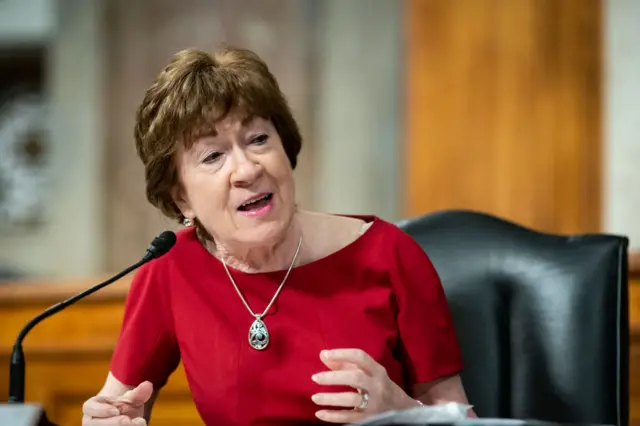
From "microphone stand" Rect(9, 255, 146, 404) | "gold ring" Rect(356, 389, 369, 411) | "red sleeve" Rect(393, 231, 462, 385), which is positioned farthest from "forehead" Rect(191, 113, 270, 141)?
"gold ring" Rect(356, 389, 369, 411)

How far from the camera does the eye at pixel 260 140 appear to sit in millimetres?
1415

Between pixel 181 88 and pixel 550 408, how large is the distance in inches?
32.2

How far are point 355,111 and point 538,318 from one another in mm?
1883

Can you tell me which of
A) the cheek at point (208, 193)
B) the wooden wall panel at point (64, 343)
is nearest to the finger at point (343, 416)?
the cheek at point (208, 193)

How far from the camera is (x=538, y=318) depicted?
1.56 m

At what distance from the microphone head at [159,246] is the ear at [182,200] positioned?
0.63 feet

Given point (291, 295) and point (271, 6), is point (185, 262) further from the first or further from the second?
point (271, 6)

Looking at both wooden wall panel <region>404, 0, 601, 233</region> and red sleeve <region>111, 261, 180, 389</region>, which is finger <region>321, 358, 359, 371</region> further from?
wooden wall panel <region>404, 0, 601, 233</region>

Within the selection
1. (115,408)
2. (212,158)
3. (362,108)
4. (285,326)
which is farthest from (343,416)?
(362,108)

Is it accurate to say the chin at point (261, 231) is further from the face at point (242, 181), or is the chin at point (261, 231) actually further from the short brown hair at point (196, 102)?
the short brown hair at point (196, 102)

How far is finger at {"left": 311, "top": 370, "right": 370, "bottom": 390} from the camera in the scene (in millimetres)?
1213

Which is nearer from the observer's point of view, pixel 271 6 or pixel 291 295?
pixel 291 295

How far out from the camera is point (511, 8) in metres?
2.73

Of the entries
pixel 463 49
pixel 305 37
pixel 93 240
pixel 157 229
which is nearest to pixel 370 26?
pixel 305 37
